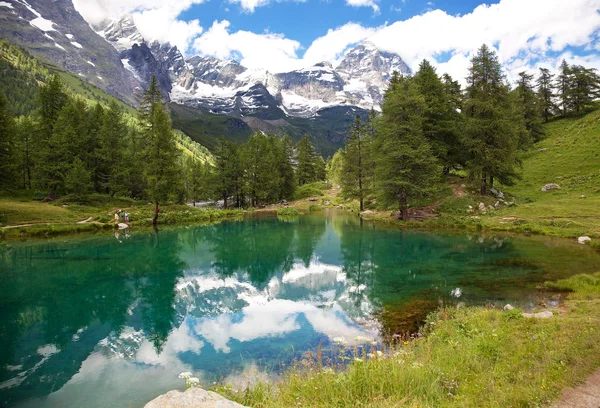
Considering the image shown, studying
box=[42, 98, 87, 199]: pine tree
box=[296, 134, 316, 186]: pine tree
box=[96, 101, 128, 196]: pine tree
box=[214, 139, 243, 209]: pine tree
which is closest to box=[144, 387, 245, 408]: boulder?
box=[42, 98, 87, 199]: pine tree

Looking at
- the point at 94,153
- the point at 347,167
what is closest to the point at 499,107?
the point at 347,167

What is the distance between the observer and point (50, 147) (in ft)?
163

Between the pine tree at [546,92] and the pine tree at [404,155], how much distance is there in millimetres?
54445

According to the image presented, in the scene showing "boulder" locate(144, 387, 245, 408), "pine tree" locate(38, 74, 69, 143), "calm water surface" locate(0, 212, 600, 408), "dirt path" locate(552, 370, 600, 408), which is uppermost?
"pine tree" locate(38, 74, 69, 143)

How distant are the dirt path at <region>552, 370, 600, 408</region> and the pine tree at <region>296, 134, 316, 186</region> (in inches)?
3375

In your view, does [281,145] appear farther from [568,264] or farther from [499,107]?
[568,264]

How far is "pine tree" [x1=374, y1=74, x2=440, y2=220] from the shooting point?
37.2 metres

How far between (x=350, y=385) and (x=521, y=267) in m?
18.0

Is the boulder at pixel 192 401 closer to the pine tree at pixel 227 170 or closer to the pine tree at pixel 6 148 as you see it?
the pine tree at pixel 6 148

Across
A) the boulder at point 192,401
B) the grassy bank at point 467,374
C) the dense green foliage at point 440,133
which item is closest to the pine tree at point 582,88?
the dense green foliage at point 440,133

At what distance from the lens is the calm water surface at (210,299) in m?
9.94

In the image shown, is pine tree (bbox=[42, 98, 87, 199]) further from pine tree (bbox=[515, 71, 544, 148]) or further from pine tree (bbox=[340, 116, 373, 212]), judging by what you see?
pine tree (bbox=[515, 71, 544, 148])

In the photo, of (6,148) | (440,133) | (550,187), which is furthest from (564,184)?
(6,148)

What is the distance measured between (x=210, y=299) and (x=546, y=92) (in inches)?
3513
